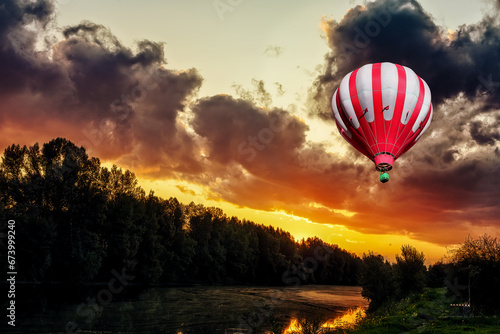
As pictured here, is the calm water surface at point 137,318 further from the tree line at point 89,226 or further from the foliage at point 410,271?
the tree line at point 89,226

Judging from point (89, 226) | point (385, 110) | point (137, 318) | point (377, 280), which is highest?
point (385, 110)

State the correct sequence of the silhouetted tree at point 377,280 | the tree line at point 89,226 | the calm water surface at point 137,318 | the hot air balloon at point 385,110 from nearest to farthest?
1. the calm water surface at point 137,318
2. the hot air balloon at point 385,110
3. the silhouetted tree at point 377,280
4. the tree line at point 89,226

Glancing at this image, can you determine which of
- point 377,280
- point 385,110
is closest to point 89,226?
point 377,280

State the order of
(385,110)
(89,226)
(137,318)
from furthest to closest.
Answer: (89,226) < (137,318) < (385,110)

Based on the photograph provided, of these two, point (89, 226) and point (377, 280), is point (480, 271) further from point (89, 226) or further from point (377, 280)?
point (89, 226)

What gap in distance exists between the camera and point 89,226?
2302 inches

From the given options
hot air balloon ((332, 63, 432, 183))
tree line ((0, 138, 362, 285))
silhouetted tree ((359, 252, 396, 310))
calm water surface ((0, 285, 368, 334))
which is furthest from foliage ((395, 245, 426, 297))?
hot air balloon ((332, 63, 432, 183))

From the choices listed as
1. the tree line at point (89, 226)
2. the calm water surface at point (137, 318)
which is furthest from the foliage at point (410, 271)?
the calm water surface at point (137, 318)

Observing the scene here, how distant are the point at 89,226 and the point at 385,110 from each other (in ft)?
168

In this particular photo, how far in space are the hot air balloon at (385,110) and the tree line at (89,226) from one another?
96.3 ft

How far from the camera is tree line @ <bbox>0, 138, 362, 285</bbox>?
50031 mm

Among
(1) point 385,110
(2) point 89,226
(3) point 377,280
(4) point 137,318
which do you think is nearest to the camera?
(1) point 385,110

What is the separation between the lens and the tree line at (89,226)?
50031 millimetres

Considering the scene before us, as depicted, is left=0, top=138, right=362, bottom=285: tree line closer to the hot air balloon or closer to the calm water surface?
the calm water surface
